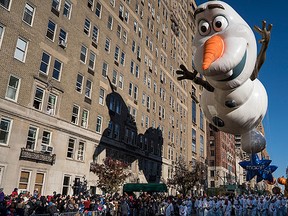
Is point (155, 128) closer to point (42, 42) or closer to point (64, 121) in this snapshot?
point (64, 121)

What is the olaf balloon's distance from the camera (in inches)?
→ 278

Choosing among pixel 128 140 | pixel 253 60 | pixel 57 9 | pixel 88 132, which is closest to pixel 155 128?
pixel 128 140

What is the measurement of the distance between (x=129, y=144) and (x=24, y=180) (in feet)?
47.9

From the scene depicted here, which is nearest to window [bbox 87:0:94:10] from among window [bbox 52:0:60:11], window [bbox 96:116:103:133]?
window [bbox 52:0:60:11]

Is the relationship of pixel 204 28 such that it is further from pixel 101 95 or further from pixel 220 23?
pixel 101 95

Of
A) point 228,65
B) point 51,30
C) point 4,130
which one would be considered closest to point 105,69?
point 51,30

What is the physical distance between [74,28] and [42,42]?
457 cm

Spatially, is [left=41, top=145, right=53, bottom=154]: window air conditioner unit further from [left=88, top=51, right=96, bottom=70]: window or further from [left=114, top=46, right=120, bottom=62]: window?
[left=114, top=46, right=120, bottom=62]: window

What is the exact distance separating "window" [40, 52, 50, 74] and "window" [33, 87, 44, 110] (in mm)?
1563

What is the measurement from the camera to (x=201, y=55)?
755cm

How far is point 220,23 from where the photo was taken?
301 inches

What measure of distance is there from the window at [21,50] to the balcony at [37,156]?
6300 millimetres

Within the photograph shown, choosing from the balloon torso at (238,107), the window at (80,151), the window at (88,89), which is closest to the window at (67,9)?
the window at (88,89)

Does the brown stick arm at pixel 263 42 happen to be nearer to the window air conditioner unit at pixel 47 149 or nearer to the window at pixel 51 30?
the window air conditioner unit at pixel 47 149
